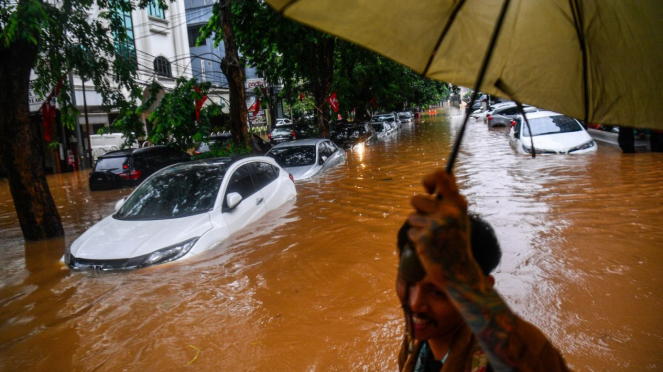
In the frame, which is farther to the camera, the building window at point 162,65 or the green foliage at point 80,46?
the building window at point 162,65

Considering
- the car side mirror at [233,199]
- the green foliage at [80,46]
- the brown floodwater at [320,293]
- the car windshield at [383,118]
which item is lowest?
the brown floodwater at [320,293]

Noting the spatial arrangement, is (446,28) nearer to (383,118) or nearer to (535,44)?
(535,44)

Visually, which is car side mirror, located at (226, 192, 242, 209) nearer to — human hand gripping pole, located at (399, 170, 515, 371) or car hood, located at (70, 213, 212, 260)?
car hood, located at (70, 213, 212, 260)

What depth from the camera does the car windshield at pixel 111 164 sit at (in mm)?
15594

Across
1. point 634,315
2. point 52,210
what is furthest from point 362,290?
point 52,210

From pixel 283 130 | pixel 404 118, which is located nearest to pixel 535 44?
pixel 283 130

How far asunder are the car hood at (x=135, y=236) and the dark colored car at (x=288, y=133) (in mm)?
18473

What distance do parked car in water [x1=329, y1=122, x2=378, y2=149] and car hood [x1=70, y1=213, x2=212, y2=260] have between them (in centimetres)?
1580

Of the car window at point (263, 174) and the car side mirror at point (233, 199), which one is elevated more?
the car window at point (263, 174)

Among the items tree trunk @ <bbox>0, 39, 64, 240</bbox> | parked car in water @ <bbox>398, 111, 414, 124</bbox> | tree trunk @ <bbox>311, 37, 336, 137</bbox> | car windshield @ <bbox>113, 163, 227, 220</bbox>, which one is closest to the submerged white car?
car windshield @ <bbox>113, 163, 227, 220</bbox>

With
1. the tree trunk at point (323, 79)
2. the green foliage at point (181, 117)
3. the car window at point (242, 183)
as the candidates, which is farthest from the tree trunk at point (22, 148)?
the tree trunk at point (323, 79)

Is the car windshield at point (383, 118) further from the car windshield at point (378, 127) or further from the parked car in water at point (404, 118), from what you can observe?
the parked car in water at point (404, 118)

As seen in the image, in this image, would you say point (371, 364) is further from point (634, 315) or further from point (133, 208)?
point (133, 208)

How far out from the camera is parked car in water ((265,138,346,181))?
12.7 metres
